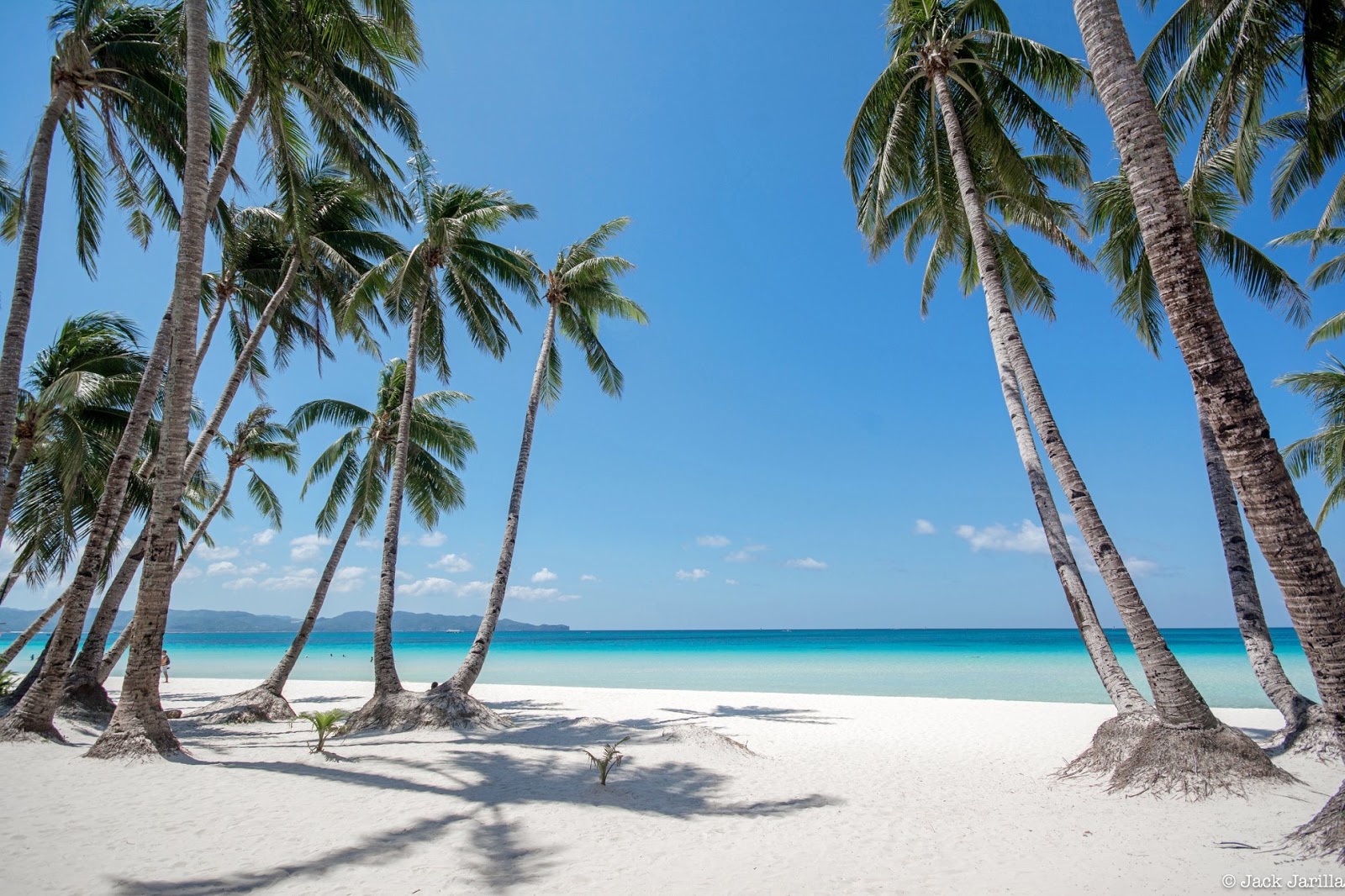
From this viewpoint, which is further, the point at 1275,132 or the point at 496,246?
the point at 496,246

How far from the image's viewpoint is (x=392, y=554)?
11.5 meters

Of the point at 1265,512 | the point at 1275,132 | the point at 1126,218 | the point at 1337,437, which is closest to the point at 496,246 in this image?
the point at 1126,218

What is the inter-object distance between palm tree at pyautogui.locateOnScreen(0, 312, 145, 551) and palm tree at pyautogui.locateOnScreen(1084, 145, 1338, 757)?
1829 cm

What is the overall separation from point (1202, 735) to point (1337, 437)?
14941 mm

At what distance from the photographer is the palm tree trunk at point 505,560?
1098cm

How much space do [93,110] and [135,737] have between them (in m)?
9.45

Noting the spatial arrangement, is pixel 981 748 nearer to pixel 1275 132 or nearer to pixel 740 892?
pixel 740 892

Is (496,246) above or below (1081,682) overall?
above

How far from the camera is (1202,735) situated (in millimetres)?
6020

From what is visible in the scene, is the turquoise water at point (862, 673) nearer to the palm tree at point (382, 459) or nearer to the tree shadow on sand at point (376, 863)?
the palm tree at point (382, 459)

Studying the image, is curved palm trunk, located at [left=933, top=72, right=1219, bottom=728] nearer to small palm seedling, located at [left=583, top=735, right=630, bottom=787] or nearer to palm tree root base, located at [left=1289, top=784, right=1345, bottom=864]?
palm tree root base, located at [left=1289, top=784, right=1345, bottom=864]

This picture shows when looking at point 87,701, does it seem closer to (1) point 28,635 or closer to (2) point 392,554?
(1) point 28,635

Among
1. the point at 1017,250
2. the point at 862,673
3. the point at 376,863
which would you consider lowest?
the point at 862,673

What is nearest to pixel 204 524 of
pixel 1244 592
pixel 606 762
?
pixel 606 762
